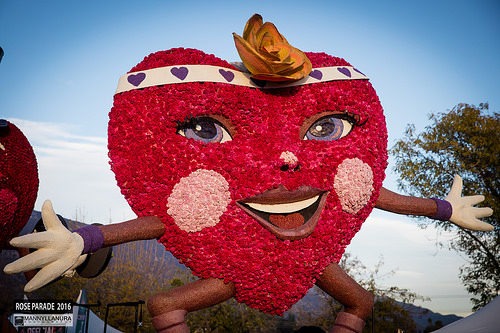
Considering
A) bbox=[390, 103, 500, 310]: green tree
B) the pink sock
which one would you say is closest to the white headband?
the pink sock

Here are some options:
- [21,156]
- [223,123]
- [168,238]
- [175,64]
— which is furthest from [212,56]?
[21,156]

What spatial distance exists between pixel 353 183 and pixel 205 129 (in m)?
1.43

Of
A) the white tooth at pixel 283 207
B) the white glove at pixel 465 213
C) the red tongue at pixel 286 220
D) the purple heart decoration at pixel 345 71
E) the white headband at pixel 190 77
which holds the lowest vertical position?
the red tongue at pixel 286 220

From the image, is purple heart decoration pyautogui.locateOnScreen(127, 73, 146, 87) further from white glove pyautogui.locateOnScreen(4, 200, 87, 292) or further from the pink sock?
the pink sock

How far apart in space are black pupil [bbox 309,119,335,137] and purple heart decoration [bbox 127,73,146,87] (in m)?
1.62

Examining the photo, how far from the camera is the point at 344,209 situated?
5.07 meters

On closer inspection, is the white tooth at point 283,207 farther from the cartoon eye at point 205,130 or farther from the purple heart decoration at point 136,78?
the purple heart decoration at point 136,78

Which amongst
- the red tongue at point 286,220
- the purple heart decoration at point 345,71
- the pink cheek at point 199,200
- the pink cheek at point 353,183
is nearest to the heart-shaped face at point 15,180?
the pink cheek at point 199,200

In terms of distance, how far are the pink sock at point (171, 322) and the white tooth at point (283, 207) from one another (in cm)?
113

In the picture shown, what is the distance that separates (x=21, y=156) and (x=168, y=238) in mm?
2443

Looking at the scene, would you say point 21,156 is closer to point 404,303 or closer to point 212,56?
point 212,56

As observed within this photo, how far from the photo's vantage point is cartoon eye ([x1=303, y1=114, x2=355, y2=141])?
5.11 m

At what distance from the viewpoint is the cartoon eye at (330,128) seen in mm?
5105

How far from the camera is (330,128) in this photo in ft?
16.9
